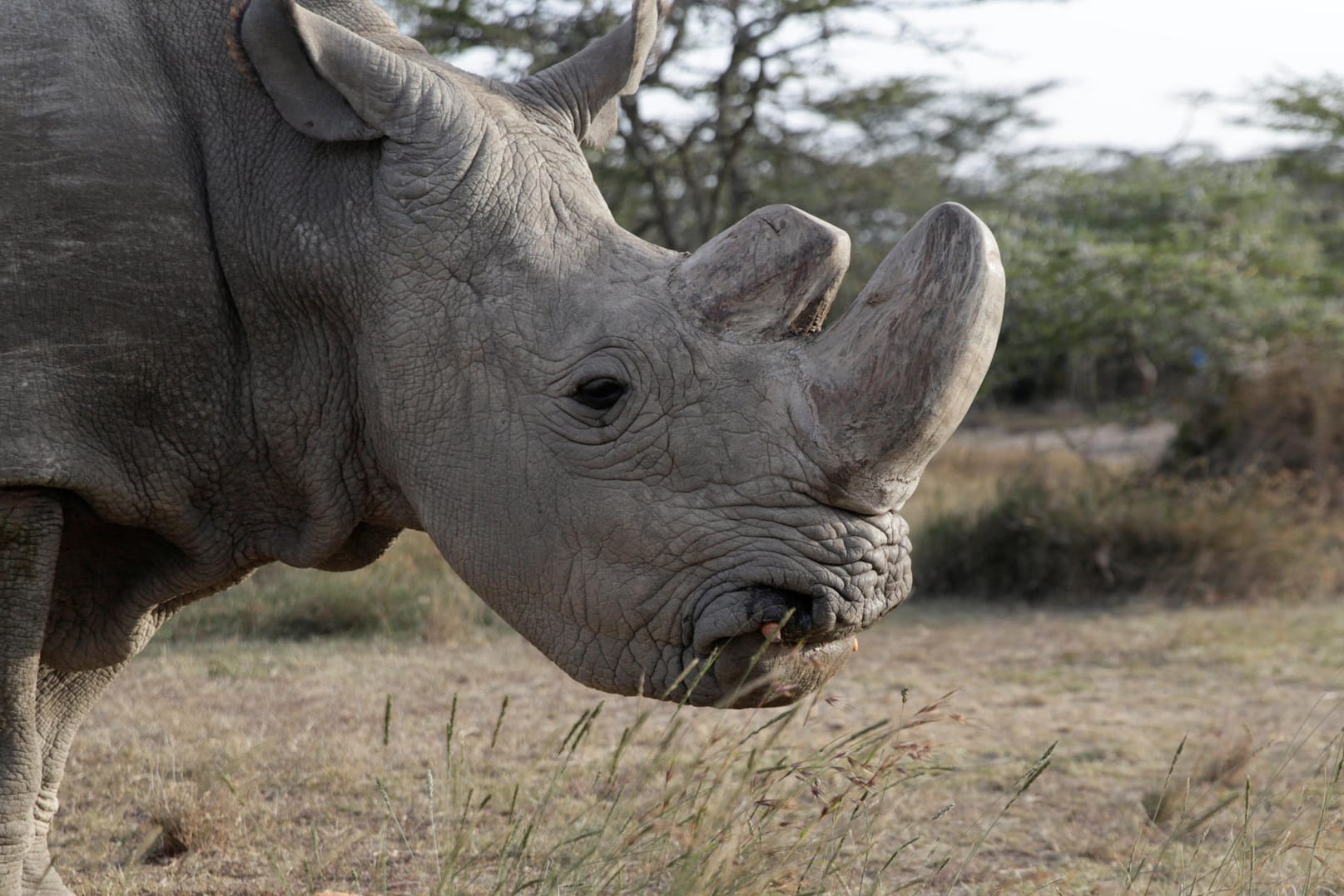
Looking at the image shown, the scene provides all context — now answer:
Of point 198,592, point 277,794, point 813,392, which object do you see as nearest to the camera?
point 813,392

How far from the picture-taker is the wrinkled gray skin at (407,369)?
8.91 ft

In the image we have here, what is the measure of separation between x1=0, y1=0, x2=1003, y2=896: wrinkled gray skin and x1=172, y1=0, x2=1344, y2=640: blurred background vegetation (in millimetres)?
4386

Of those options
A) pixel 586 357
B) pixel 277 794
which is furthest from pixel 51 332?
pixel 277 794

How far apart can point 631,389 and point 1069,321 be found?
955 cm

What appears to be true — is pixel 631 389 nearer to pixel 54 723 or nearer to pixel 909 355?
pixel 909 355

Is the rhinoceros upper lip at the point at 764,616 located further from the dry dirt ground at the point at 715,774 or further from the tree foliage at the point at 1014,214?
the tree foliage at the point at 1014,214

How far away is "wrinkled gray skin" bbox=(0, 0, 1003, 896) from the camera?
272 centimetres

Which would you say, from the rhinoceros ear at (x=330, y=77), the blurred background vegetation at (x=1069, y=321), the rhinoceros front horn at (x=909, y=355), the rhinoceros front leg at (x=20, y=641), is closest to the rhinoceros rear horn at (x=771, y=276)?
the rhinoceros front horn at (x=909, y=355)

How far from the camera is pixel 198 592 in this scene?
131 inches

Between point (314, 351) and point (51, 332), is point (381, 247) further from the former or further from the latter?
point (51, 332)

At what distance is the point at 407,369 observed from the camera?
9.84ft

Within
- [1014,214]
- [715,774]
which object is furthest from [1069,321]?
[715,774]

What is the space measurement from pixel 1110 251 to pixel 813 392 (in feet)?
32.2

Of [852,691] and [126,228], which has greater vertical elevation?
[126,228]
